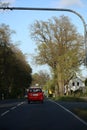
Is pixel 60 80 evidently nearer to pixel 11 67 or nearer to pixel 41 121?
pixel 11 67

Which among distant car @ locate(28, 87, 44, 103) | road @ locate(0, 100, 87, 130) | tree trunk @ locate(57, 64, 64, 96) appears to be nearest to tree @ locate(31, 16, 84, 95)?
tree trunk @ locate(57, 64, 64, 96)

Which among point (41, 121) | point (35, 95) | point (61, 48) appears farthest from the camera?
point (61, 48)

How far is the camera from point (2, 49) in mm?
90375

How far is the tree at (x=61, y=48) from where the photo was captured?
91.0 meters

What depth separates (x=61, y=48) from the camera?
303 feet

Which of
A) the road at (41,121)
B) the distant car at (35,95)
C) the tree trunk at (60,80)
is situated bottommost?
the road at (41,121)

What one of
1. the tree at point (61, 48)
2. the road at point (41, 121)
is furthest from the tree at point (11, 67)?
the road at point (41, 121)

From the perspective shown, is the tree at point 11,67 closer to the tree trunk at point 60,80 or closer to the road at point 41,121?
the tree trunk at point 60,80

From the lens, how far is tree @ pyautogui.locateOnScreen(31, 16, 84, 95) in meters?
91.0

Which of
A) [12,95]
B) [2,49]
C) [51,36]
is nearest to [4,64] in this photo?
[2,49]

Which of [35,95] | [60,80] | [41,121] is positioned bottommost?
[41,121]

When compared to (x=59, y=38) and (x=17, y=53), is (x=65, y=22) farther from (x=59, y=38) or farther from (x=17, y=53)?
(x=17, y=53)

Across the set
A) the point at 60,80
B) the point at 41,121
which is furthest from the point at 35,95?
the point at 60,80

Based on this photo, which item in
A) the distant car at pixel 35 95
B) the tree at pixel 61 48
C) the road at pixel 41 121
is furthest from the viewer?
the tree at pixel 61 48
